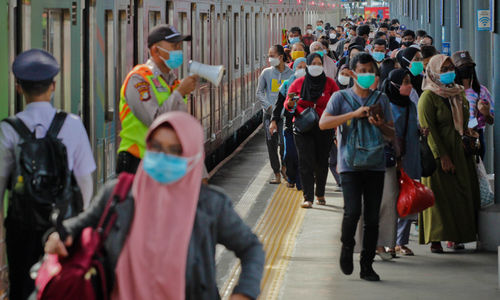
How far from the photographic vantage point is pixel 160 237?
11.2ft

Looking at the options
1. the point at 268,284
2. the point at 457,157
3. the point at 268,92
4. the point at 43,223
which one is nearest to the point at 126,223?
the point at 43,223

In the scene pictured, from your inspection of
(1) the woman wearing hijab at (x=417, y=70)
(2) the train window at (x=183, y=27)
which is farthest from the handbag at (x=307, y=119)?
(2) the train window at (x=183, y=27)

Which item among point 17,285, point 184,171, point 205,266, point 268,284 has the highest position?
point 184,171

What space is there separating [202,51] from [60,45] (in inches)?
278

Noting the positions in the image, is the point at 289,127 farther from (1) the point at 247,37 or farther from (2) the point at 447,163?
(1) the point at 247,37

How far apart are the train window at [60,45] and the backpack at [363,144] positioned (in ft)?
6.23

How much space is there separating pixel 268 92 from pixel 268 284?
5.73m

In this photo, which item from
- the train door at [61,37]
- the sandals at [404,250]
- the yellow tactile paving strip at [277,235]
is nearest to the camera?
the train door at [61,37]

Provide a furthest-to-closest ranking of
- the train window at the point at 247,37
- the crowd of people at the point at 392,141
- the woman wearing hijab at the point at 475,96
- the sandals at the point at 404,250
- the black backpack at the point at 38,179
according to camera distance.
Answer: the train window at the point at 247,37 → the woman wearing hijab at the point at 475,96 → the sandals at the point at 404,250 → the crowd of people at the point at 392,141 → the black backpack at the point at 38,179

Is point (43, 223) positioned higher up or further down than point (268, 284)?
higher up

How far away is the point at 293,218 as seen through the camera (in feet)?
35.3

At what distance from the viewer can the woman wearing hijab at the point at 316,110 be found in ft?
35.5

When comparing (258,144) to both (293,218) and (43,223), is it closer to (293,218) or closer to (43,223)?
(293,218)

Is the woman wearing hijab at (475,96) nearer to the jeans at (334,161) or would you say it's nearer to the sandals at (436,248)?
the sandals at (436,248)
